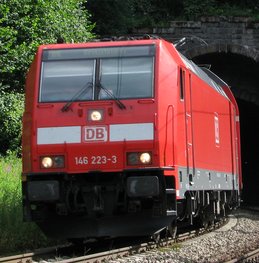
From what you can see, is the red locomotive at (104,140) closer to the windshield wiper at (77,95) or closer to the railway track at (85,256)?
the windshield wiper at (77,95)

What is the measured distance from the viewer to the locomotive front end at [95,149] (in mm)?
9836

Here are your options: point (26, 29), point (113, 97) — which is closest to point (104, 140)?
point (113, 97)

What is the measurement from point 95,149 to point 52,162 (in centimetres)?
72

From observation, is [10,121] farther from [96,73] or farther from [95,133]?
[95,133]

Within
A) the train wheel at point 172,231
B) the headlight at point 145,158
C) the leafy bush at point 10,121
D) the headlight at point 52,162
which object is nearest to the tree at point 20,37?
the leafy bush at point 10,121

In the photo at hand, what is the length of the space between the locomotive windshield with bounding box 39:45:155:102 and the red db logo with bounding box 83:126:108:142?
20.8 inches

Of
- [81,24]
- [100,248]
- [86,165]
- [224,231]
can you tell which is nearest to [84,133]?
[86,165]

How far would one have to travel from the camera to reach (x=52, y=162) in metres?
9.95

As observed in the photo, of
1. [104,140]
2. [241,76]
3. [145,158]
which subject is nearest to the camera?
[145,158]

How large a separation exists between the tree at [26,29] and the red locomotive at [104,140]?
8.99 metres

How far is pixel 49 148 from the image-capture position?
9.94 m

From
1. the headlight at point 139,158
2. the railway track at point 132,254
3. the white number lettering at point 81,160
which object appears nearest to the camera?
the railway track at point 132,254

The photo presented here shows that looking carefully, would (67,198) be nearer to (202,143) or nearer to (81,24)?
(202,143)

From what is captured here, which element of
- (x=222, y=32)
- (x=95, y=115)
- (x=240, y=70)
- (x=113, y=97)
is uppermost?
(x=222, y=32)
